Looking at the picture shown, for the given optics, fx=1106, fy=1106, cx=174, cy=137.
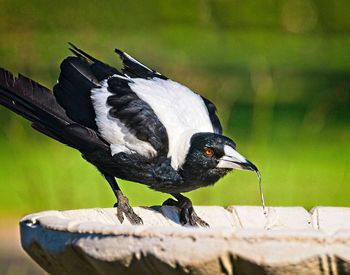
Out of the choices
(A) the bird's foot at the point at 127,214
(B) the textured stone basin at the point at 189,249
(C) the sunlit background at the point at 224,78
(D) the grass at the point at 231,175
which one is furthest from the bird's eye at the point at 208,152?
(D) the grass at the point at 231,175

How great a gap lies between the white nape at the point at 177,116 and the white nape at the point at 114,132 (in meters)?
0.07

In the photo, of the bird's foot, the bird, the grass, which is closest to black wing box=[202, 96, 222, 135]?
the bird

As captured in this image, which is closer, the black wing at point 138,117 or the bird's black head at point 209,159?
the bird's black head at point 209,159

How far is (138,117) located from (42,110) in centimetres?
27

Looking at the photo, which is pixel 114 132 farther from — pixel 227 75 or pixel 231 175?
pixel 227 75

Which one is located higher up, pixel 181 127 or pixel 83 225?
pixel 181 127

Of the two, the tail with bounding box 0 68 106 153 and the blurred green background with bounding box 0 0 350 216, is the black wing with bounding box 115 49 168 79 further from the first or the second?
the blurred green background with bounding box 0 0 350 216

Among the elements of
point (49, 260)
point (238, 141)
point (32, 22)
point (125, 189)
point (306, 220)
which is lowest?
point (49, 260)

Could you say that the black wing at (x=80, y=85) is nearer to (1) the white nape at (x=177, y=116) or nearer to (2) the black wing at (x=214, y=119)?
(1) the white nape at (x=177, y=116)

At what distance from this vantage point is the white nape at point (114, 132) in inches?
121

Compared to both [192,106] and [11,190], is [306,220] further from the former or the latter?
[11,190]

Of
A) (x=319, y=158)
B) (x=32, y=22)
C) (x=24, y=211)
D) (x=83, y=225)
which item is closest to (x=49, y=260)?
(x=83, y=225)

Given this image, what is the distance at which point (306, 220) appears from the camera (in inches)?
98.9

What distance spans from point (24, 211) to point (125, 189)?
0.57m
